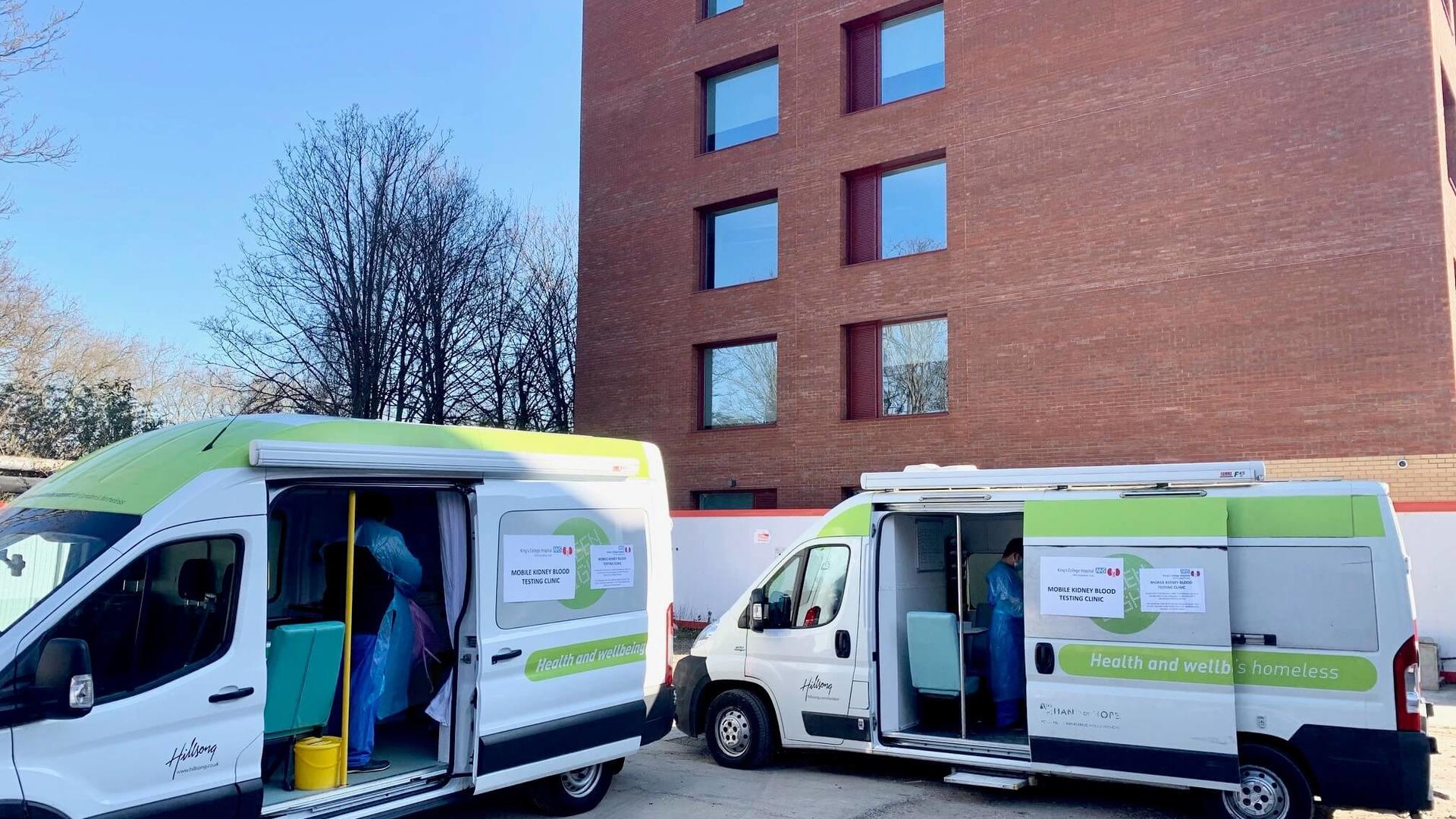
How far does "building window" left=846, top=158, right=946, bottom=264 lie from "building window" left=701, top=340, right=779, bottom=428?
269cm

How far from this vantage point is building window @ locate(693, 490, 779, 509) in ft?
73.0

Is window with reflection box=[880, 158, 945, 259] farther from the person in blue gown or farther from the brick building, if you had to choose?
the person in blue gown

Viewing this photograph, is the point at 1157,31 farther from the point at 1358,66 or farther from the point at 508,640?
the point at 508,640

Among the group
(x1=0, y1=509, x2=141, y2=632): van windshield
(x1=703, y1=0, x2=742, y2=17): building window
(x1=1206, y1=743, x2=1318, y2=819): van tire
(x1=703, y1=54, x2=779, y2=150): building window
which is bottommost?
(x1=1206, y1=743, x2=1318, y2=819): van tire

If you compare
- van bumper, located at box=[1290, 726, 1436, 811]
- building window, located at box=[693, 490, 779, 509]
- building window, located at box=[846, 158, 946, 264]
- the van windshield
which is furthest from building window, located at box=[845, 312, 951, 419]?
the van windshield

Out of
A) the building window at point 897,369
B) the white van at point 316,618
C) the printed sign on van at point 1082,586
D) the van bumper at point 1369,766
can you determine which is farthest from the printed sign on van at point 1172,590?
the building window at point 897,369

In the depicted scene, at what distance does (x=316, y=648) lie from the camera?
6410mm

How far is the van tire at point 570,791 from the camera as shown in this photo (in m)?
7.50

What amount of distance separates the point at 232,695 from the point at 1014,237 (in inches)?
646

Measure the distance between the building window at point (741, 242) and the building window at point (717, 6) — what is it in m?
4.35

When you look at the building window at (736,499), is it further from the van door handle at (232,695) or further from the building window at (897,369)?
the van door handle at (232,695)

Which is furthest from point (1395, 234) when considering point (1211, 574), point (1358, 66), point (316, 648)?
point (316, 648)

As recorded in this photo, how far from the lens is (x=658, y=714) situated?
8.17 m

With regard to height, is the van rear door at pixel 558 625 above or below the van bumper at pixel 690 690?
above
